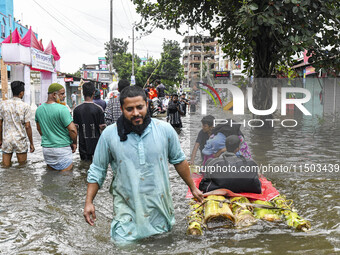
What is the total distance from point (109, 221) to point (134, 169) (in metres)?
1.89

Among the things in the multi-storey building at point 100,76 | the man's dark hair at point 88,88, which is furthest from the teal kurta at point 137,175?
the multi-storey building at point 100,76

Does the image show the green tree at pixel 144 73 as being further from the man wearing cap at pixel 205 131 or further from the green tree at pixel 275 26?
the man wearing cap at pixel 205 131

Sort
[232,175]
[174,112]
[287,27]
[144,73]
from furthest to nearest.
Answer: [144,73] < [174,112] < [287,27] < [232,175]

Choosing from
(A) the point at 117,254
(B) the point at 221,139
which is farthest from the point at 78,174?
(A) the point at 117,254

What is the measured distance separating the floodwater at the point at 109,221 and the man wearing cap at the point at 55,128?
470 millimetres

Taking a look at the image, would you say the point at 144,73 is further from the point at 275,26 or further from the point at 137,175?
the point at 137,175

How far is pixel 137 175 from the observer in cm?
345

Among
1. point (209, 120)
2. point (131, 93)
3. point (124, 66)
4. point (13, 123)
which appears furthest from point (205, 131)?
point (124, 66)

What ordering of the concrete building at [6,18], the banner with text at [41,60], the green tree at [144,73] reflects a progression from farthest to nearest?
the green tree at [144,73]
the concrete building at [6,18]
the banner with text at [41,60]

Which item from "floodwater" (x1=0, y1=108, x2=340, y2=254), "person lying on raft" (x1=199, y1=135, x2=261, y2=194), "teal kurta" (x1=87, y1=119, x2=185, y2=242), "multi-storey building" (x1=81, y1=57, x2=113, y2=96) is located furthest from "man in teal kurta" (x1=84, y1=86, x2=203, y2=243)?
"multi-storey building" (x1=81, y1=57, x2=113, y2=96)

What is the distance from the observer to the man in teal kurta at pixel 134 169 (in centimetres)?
343

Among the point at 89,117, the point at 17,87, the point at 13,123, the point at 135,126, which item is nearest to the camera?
the point at 135,126

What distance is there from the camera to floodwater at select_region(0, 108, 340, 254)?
159 inches

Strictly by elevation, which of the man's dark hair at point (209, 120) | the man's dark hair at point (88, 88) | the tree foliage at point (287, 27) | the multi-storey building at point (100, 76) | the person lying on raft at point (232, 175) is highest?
the multi-storey building at point (100, 76)
